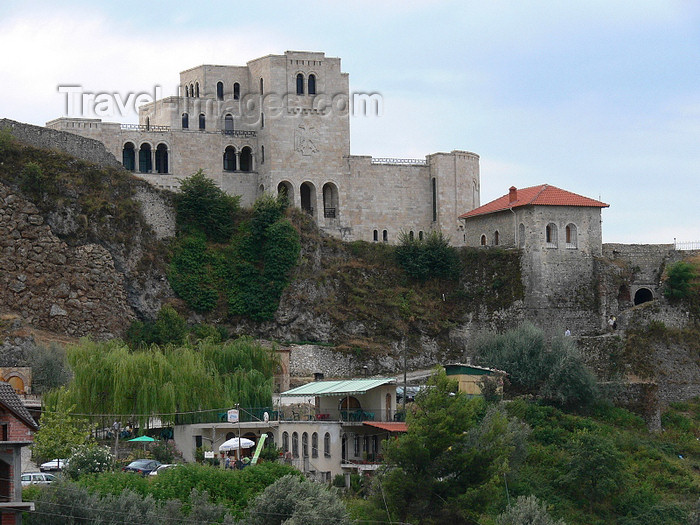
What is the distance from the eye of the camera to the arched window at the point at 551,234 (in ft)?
256

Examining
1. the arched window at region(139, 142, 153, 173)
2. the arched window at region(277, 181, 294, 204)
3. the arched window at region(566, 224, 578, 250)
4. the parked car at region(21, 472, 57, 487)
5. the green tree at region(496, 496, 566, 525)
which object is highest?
the arched window at region(139, 142, 153, 173)

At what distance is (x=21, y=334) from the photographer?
218 ft

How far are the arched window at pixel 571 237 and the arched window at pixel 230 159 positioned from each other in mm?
16800

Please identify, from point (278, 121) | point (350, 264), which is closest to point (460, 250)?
point (350, 264)

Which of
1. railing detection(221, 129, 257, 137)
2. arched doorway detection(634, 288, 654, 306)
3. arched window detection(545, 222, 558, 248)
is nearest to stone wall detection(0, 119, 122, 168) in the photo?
railing detection(221, 129, 257, 137)

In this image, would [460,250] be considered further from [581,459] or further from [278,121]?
[581,459]

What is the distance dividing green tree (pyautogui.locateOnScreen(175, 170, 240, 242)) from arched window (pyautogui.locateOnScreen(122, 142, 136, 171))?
4293 mm

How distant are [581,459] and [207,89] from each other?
31452 mm

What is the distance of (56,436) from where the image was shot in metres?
54.4

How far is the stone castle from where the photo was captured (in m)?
80.1

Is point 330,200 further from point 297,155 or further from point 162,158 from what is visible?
point 162,158

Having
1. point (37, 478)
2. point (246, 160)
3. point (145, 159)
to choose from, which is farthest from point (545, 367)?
point (37, 478)

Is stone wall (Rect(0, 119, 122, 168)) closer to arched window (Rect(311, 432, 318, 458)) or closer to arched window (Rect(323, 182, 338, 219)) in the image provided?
arched window (Rect(323, 182, 338, 219))

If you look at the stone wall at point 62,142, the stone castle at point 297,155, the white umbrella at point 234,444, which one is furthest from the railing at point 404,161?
the white umbrella at point 234,444
